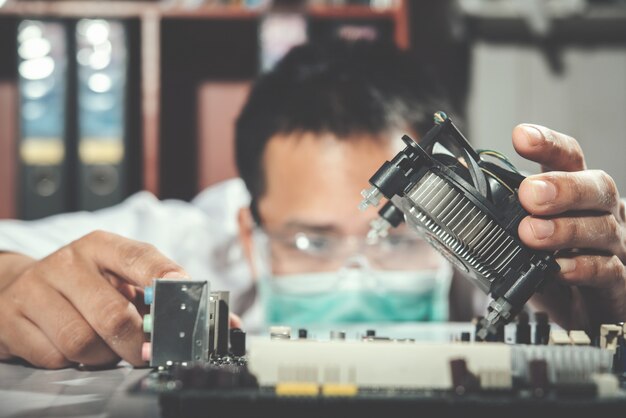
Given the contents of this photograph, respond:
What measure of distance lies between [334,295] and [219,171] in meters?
1.04

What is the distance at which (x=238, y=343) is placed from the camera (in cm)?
68

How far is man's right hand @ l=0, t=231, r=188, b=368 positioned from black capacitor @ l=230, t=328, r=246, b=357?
84mm


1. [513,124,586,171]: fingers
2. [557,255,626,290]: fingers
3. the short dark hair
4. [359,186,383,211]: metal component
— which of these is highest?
the short dark hair

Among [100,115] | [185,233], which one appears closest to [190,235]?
[185,233]

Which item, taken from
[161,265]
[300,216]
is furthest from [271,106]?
[161,265]

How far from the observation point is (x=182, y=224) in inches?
79.0

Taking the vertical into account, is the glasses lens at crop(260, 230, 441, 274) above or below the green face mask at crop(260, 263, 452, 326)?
above

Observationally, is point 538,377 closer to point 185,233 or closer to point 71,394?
point 71,394

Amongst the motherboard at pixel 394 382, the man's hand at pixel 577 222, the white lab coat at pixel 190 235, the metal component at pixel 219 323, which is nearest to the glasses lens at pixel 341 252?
the white lab coat at pixel 190 235

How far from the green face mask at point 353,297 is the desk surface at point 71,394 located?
75 centimetres

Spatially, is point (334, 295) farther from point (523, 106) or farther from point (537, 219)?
point (523, 106)

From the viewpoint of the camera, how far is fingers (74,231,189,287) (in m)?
0.72

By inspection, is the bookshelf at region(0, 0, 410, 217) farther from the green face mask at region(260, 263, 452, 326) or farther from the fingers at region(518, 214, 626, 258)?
the fingers at region(518, 214, 626, 258)

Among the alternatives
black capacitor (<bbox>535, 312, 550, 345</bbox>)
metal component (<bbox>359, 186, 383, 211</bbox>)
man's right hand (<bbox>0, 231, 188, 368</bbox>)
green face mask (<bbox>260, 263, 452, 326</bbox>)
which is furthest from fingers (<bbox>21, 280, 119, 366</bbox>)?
green face mask (<bbox>260, 263, 452, 326</bbox>)
